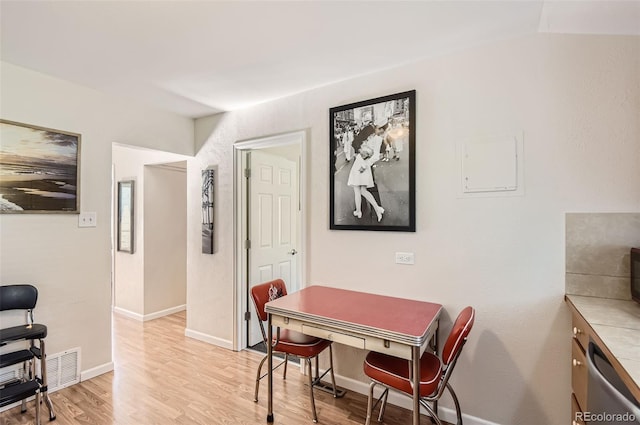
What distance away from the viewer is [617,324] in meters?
1.37

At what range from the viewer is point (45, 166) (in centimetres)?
240

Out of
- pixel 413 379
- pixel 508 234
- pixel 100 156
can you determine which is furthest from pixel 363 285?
pixel 100 156

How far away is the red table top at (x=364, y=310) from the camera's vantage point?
67.2 inches

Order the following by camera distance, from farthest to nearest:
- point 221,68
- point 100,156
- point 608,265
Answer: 1. point 100,156
2. point 221,68
3. point 608,265

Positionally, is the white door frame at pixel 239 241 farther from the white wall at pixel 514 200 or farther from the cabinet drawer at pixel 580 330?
the cabinet drawer at pixel 580 330

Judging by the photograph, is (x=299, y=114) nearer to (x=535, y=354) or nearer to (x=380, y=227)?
(x=380, y=227)

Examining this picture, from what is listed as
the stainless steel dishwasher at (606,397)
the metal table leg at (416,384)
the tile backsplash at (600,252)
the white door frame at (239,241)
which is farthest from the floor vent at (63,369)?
the tile backsplash at (600,252)

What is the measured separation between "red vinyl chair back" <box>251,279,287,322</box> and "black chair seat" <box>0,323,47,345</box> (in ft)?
4.79

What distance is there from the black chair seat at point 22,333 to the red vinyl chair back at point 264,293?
1459 mm

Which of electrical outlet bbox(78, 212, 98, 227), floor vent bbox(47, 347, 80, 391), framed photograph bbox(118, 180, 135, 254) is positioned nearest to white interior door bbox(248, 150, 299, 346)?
electrical outlet bbox(78, 212, 98, 227)

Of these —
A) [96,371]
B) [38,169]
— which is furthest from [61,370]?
[38,169]

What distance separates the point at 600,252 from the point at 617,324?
0.54m

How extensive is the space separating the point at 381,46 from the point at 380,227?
4.13 feet

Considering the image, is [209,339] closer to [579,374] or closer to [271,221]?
[271,221]
